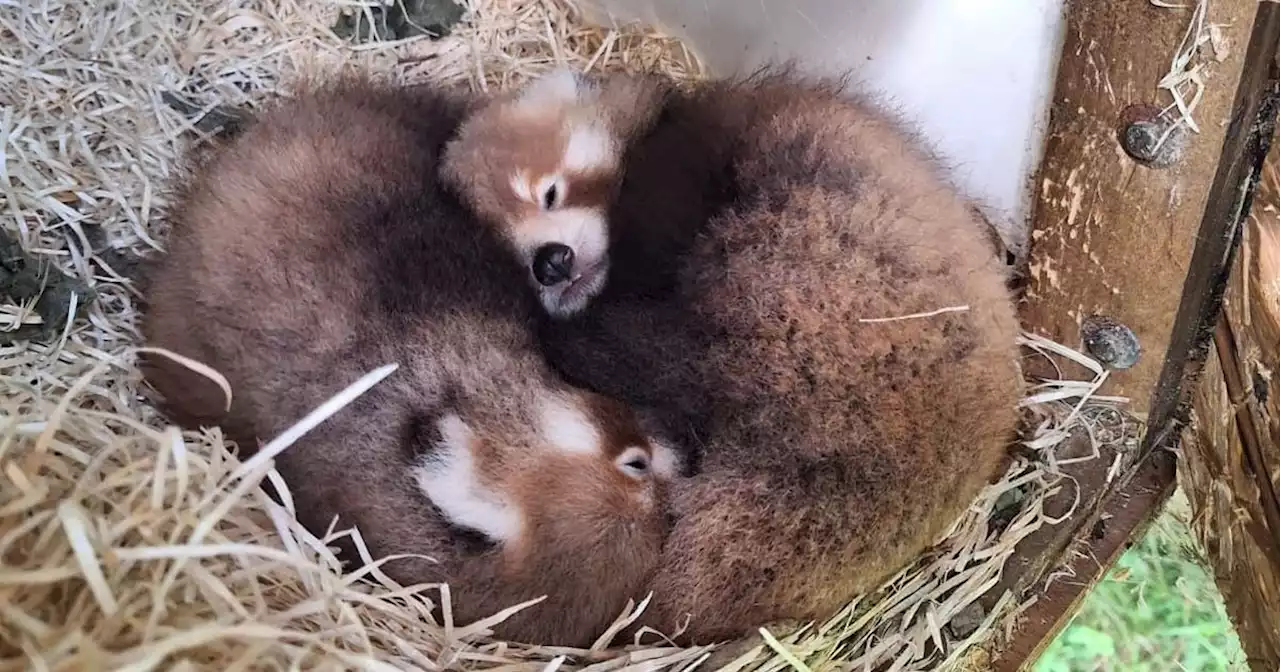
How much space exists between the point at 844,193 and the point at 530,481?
0.58 meters

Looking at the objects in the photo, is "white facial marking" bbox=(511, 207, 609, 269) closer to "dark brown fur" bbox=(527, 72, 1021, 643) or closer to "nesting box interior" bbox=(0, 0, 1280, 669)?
"dark brown fur" bbox=(527, 72, 1021, 643)

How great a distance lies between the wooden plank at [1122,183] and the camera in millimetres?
1551

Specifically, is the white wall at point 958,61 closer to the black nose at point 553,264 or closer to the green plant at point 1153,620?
the black nose at point 553,264

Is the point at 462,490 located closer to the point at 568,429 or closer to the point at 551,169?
the point at 568,429

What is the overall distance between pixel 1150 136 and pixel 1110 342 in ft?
Answer: 1.19

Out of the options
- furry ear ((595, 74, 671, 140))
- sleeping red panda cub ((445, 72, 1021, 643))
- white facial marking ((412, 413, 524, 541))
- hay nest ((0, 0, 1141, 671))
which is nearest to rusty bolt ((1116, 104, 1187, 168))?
sleeping red panda cub ((445, 72, 1021, 643))

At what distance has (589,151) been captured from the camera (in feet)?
6.16

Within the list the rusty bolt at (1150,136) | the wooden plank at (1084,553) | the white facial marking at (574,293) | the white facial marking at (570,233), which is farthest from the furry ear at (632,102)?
the wooden plank at (1084,553)

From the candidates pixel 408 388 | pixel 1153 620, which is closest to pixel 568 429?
pixel 408 388

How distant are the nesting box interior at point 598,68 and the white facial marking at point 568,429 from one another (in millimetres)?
230

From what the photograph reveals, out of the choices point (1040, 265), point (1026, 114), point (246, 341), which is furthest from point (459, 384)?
point (1026, 114)

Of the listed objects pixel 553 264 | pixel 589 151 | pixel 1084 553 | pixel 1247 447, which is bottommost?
pixel 1084 553

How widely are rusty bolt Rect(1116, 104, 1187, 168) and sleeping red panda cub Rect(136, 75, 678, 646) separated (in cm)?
81

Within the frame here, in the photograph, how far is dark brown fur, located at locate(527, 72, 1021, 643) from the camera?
4.82ft
